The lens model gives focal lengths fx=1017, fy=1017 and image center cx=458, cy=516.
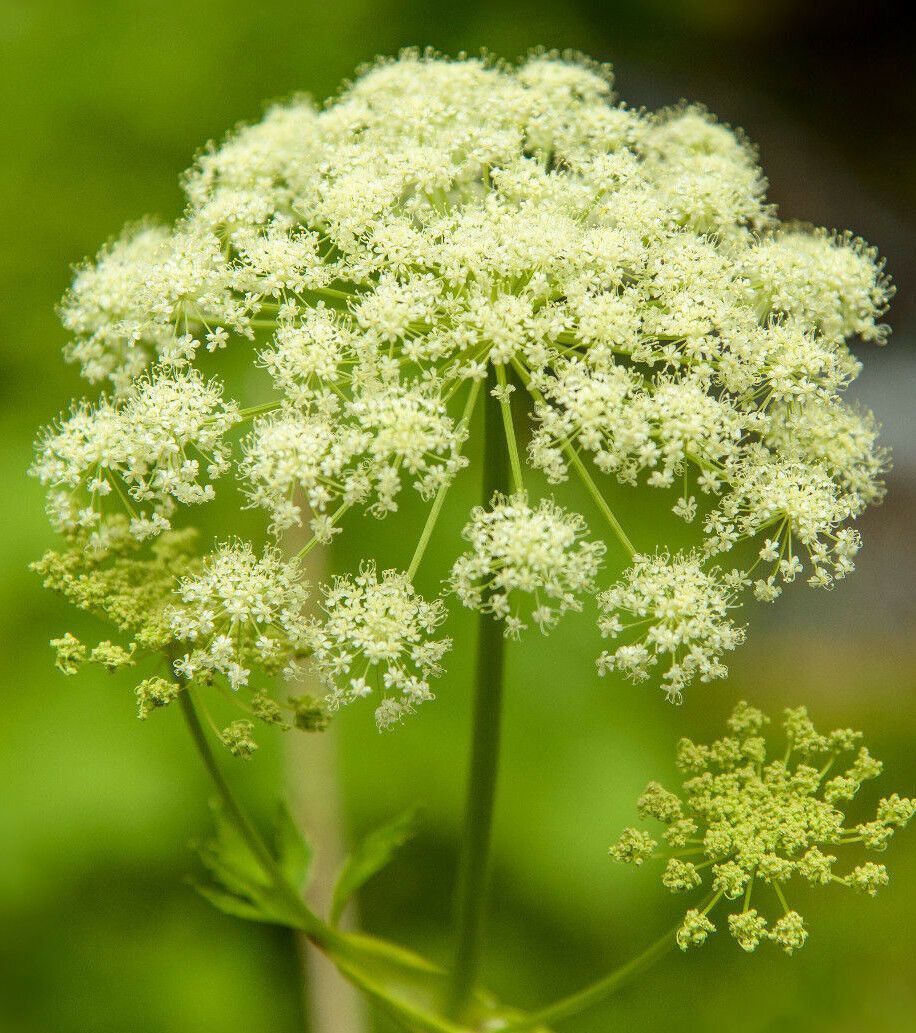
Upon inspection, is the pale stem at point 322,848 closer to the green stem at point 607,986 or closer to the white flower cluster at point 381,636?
the green stem at point 607,986

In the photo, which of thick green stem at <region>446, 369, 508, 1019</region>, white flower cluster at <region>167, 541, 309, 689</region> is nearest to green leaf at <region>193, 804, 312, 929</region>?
thick green stem at <region>446, 369, 508, 1019</region>

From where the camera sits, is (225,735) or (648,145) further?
(648,145)

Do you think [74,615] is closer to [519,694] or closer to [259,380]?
[259,380]

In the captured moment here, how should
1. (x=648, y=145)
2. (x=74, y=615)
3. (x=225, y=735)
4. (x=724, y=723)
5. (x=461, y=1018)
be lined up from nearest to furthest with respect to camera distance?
(x=225, y=735)
(x=461, y=1018)
(x=648, y=145)
(x=74, y=615)
(x=724, y=723)

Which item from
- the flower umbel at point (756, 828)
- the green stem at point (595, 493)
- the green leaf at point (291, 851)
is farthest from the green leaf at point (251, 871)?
the green stem at point (595, 493)

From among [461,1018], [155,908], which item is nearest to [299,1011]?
[155,908]

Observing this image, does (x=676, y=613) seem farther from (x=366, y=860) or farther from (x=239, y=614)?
(x=366, y=860)

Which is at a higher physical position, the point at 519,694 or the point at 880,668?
the point at 880,668
